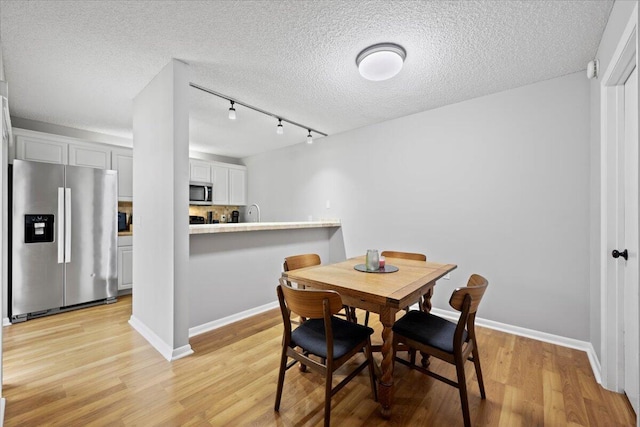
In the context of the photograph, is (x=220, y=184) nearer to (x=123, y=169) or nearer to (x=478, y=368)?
(x=123, y=169)

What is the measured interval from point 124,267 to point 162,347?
7.17 ft

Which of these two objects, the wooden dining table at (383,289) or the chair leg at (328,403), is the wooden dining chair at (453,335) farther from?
the chair leg at (328,403)

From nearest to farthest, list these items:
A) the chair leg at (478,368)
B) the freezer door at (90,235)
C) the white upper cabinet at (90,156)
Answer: the chair leg at (478,368) → the freezer door at (90,235) → the white upper cabinet at (90,156)

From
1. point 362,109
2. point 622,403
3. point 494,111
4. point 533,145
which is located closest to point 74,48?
point 362,109

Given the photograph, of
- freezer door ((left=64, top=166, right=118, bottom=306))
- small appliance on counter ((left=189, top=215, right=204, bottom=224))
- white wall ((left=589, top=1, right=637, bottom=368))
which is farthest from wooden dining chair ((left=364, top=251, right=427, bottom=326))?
small appliance on counter ((left=189, top=215, right=204, bottom=224))

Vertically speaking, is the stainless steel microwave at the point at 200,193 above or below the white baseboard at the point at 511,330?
above

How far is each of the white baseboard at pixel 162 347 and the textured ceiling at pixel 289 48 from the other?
7.71 feet

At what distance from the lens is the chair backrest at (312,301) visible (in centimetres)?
141

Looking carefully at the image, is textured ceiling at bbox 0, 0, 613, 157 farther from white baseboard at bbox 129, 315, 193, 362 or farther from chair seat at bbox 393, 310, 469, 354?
white baseboard at bbox 129, 315, 193, 362

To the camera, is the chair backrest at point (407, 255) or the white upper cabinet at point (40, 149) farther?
the white upper cabinet at point (40, 149)

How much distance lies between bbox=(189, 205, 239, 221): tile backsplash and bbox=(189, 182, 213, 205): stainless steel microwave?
50 cm

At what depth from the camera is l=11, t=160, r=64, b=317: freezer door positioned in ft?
9.89

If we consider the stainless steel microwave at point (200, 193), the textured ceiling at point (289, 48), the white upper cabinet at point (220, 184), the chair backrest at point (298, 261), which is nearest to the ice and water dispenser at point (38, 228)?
the textured ceiling at point (289, 48)

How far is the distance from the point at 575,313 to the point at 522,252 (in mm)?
621
